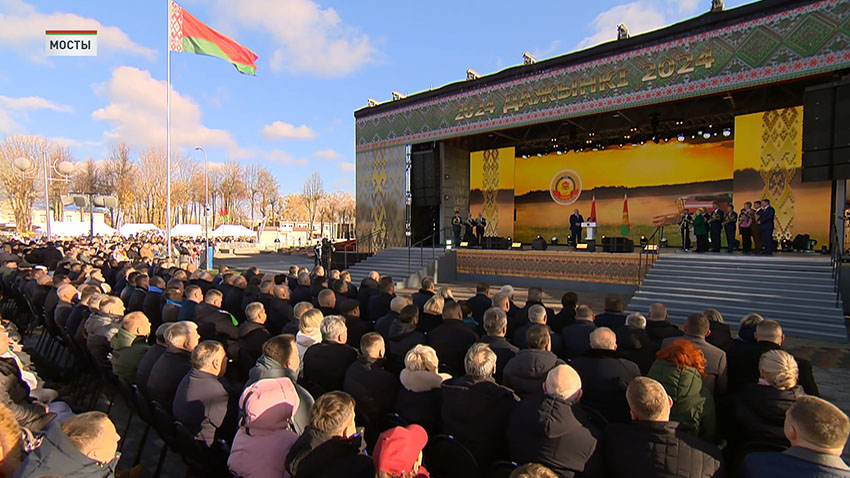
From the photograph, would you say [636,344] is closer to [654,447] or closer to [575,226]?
[654,447]

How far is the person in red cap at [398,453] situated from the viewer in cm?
187

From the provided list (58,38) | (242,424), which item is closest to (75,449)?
(242,424)

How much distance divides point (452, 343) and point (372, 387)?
1.27 meters

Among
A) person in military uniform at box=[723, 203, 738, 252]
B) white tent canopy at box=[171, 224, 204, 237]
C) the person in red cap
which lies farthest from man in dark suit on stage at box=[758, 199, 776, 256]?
white tent canopy at box=[171, 224, 204, 237]

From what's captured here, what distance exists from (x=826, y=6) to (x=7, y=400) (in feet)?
49.4

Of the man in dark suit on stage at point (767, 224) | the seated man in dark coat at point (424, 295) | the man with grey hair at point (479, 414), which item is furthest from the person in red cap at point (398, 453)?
the man in dark suit on stage at point (767, 224)

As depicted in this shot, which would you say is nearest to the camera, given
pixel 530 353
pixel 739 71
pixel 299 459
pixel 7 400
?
pixel 299 459

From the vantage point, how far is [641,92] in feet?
42.1

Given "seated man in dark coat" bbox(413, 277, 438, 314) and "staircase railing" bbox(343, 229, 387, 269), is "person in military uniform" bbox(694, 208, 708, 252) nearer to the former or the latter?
"seated man in dark coat" bbox(413, 277, 438, 314)

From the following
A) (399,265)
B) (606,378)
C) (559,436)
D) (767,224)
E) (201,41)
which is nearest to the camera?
(559,436)

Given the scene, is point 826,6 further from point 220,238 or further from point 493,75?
point 220,238

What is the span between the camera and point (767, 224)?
10.7 m

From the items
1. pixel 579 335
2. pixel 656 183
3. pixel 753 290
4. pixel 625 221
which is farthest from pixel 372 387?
pixel 656 183

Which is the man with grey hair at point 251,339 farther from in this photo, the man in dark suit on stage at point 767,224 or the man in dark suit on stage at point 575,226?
the man in dark suit on stage at point 575,226
